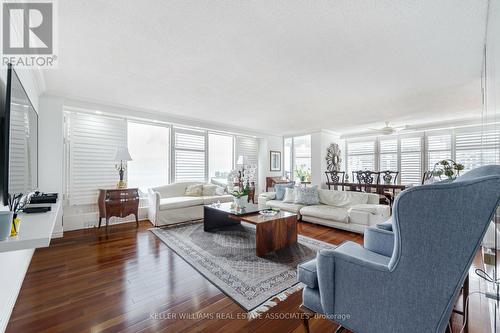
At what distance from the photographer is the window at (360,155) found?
23.3 ft

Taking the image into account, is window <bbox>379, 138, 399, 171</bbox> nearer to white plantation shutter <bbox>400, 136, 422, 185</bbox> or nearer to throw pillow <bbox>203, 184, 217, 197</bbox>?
white plantation shutter <bbox>400, 136, 422, 185</bbox>

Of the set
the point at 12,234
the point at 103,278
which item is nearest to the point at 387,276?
the point at 12,234

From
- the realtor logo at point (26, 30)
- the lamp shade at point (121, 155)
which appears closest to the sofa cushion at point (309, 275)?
the realtor logo at point (26, 30)

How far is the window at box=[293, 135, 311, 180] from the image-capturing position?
25.8 feet

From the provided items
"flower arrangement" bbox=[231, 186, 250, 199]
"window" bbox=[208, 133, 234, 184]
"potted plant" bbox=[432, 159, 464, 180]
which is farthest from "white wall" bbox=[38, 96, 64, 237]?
"potted plant" bbox=[432, 159, 464, 180]

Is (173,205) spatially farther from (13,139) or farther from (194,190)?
(13,139)

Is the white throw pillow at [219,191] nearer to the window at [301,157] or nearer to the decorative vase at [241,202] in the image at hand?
the decorative vase at [241,202]

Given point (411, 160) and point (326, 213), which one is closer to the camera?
point (326, 213)

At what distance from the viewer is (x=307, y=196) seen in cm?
467

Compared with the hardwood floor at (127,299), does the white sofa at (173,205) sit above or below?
above

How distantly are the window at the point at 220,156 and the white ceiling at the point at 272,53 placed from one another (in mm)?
2113

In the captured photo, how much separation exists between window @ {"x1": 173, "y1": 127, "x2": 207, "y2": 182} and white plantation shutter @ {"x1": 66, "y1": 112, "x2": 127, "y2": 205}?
1272mm

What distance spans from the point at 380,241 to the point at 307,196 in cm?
277

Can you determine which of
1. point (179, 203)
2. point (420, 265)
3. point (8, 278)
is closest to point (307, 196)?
point (179, 203)
